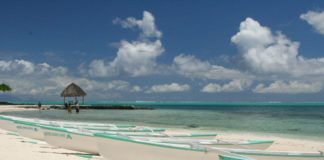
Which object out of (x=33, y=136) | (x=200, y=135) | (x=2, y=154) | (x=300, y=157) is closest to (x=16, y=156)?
(x=2, y=154)

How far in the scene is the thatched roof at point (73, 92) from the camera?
54188 millimetres

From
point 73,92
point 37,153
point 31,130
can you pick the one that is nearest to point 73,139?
point 37,153

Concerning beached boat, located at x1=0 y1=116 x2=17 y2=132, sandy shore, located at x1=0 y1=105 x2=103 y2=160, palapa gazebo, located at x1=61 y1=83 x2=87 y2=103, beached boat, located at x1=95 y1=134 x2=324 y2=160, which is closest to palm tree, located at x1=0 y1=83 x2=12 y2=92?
palapa gazebo, located at x1=61 y1=83 x2=87 y2=103

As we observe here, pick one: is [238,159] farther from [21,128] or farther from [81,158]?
[21,128]

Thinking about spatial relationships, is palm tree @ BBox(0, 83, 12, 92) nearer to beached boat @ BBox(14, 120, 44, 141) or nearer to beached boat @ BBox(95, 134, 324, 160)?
beached boat @ BBox(14, 120, 44, 141)

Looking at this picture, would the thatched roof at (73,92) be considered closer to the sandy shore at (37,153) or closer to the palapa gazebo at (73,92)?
the palapa gazebo at (73,92)

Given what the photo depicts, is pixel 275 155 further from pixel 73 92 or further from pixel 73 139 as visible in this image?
pixel 73 92

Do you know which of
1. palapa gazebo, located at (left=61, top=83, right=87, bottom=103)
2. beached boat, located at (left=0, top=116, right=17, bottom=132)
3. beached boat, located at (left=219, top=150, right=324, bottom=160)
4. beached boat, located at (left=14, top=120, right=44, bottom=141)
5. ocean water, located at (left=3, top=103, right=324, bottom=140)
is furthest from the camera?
palapa gazebo, located at (left=61, top=83, right=87, bottom=103)

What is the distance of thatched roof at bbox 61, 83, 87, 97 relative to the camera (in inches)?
2133

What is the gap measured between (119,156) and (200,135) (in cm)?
443

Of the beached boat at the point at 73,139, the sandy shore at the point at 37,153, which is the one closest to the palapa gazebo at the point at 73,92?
the sandy shore at the point at 37,153

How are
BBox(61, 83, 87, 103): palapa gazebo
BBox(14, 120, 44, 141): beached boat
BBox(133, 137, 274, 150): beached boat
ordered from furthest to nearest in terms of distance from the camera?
BBox(61, 83, 87, 103): palapa gazebo → BBox(14, 120, 44, 141): beached boat → BBox(133, 137, 274, 150): beached boat

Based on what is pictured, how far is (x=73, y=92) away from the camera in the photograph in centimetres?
5425

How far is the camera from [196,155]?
8734 mm
